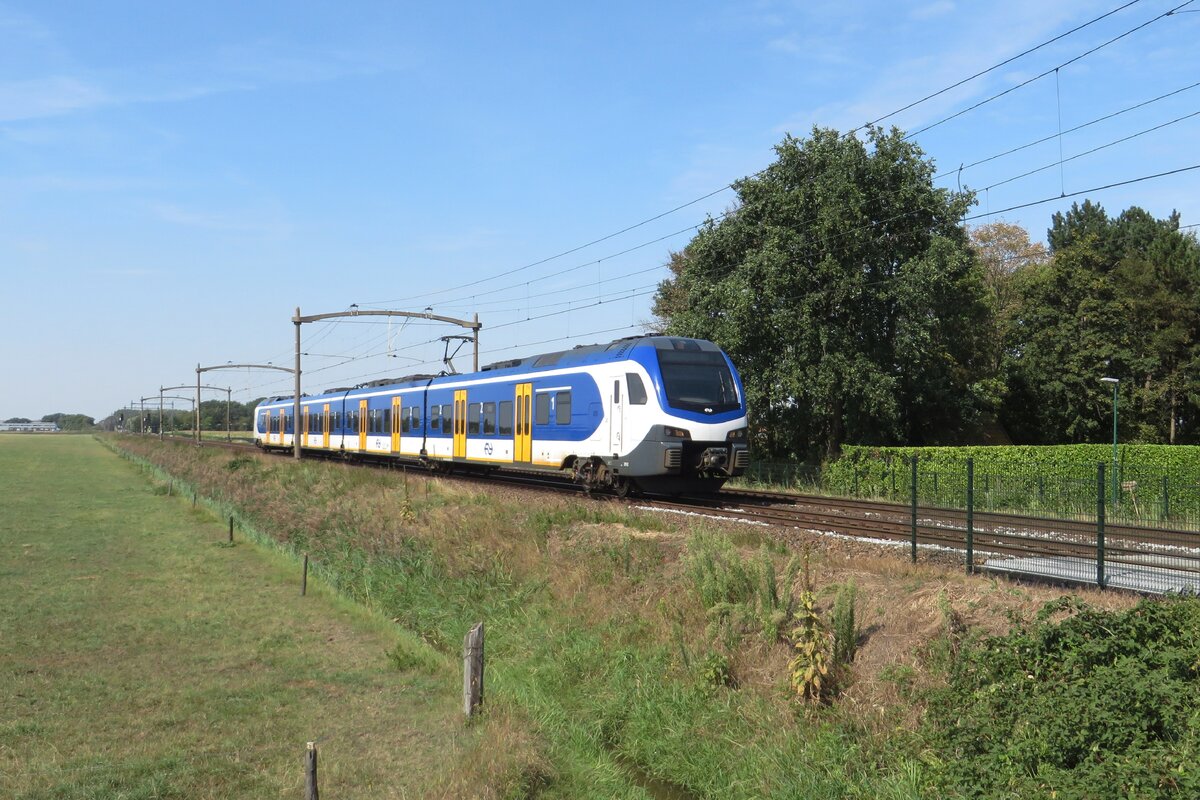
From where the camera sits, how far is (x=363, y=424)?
41.2 metres

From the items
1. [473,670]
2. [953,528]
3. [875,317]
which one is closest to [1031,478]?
[953,528]

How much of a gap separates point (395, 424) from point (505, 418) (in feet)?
37.7

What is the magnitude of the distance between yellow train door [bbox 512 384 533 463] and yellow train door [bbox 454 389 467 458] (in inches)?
163

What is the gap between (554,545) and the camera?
53.3 ft

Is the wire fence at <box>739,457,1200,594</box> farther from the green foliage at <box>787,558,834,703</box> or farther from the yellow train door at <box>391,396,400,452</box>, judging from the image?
the yellow train door at <box>391,396,400,452</box>

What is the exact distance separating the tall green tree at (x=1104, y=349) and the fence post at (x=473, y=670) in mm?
42506

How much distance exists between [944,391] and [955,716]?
1252 inches

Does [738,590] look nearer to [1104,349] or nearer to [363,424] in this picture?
[363,424]

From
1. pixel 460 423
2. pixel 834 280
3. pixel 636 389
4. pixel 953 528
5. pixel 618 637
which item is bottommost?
pixel 618 637

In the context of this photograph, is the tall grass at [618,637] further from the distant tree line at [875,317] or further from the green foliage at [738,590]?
the distant tree line at [875,317]

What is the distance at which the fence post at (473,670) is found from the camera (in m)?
10.3

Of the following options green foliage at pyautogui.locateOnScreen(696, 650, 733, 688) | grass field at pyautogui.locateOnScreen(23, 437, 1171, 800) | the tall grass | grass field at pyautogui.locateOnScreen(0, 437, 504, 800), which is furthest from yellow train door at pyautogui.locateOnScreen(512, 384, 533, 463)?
green foliage at pyautogui.locateOnScreen(696, 650, 733, 688)

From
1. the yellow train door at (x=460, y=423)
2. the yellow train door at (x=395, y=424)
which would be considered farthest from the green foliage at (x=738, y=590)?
the yellow train door at (x=395, y=424)

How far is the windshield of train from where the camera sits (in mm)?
20062
